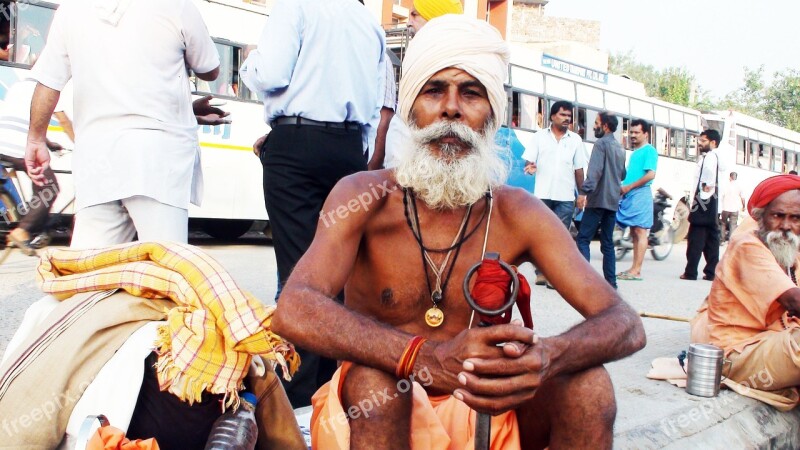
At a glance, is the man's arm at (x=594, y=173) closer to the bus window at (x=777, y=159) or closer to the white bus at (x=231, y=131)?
the white bus at (x=231, y=131)

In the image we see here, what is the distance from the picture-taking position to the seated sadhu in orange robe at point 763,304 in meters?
3.80

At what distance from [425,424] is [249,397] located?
51 cm

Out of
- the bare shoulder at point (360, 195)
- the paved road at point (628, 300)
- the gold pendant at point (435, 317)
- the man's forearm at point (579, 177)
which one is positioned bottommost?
the paved road at point (628, 300)

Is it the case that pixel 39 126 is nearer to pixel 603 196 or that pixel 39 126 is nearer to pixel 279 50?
pixel 279 50

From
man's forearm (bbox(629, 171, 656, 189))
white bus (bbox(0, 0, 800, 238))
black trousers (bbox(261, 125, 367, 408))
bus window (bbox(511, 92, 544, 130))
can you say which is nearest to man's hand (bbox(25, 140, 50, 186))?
black trousers (bbox(261, 125, 367, 408))

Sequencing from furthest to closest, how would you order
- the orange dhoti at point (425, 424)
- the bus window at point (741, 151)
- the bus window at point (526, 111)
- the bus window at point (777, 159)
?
the bus window at point (777, 159), the bus window at point (741, 151), the bus window at point (526, 111), the orange dhoti at point (425, 424)

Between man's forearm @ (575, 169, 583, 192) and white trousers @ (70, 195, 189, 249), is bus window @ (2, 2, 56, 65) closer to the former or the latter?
man's forearm @ (575, 169, 583, 192)

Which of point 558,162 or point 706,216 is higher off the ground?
point 558,162

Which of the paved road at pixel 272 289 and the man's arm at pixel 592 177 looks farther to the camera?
the man's arm at pixel 592 177

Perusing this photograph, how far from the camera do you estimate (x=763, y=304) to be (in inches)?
157

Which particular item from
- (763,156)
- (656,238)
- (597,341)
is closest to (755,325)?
(597,341)

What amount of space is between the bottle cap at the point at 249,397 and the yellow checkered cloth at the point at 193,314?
0.07 meters

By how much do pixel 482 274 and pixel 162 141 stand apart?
1894 millimetres

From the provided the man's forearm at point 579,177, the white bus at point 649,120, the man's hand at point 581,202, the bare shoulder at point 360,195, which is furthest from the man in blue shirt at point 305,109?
the white bus at point 649,120
